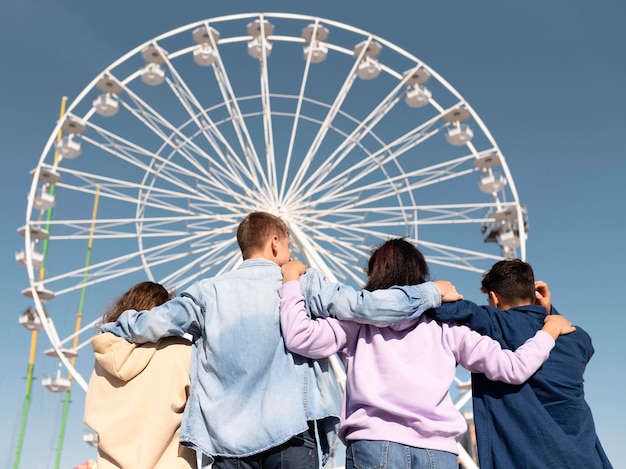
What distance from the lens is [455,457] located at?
231cm

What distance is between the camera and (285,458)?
2328mm

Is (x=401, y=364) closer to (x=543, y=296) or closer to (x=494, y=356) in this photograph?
(x=494, y=356)

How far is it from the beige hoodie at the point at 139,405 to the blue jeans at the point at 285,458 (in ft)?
1.05

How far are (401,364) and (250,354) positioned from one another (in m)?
0.58

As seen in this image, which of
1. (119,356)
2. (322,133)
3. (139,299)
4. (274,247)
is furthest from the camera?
(322,133)

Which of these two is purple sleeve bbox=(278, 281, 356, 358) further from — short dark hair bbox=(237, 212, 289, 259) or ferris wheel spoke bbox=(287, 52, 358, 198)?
ferris wheel spoke bbox=(287, 52, 358, 198)

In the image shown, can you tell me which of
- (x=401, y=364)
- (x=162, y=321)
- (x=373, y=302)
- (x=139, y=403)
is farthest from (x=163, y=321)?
(x=401, y=364)

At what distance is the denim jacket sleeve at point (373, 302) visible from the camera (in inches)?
93.2

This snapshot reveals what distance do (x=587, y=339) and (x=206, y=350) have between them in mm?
1662

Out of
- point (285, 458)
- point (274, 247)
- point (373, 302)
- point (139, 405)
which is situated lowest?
point (285, 458)

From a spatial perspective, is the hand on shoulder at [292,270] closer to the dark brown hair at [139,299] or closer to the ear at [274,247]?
the ear at [274,247]

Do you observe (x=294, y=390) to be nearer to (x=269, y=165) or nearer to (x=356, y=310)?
(x=356, y=310)

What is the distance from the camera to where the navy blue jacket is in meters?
2.44

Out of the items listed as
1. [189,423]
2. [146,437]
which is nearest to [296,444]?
[189,423]
